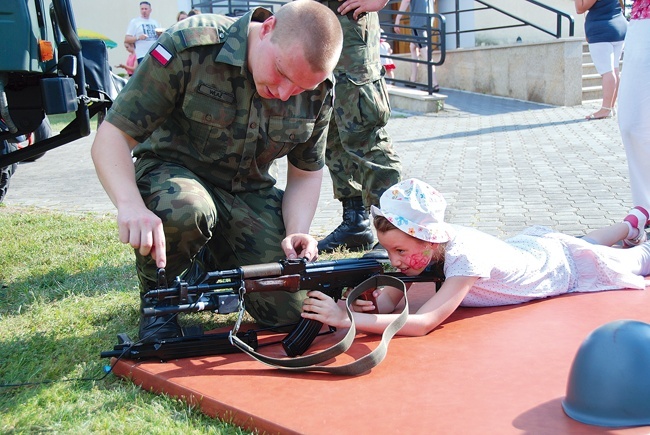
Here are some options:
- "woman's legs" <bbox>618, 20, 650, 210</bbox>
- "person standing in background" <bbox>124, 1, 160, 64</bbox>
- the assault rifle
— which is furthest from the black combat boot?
"person standing in background" <bbox>124, 1, 160, 64</bbox>

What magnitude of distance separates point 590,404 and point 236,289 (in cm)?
135

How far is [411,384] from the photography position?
111 inches

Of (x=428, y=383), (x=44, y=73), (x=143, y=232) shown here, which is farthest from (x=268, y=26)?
(x=44, y=73)

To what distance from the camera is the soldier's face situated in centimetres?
302

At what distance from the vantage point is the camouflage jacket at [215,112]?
10.8 ft

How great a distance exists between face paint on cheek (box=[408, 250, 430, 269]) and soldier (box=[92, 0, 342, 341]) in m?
0.45

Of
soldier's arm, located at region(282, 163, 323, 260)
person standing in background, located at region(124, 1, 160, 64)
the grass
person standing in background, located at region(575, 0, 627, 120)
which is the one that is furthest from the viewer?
person standing in background, located at region(124, 1, 160, 64)

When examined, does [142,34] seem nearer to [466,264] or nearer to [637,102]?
[637,102]

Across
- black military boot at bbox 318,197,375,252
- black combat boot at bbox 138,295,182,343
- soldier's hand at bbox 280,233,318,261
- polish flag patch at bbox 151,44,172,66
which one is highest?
polish flag patch at bbox 151,44,172,66

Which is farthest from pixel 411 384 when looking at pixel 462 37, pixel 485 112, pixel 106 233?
pixel 462 37

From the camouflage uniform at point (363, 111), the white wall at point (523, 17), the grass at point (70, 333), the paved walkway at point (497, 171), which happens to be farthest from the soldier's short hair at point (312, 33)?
the white wall at point (523, 17)

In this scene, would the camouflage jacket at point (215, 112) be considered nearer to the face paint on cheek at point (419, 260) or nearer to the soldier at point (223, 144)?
the soldier at point (223, 144)

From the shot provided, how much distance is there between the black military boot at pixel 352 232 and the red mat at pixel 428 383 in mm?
1537

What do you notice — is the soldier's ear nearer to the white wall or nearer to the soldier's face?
the soldier's face
